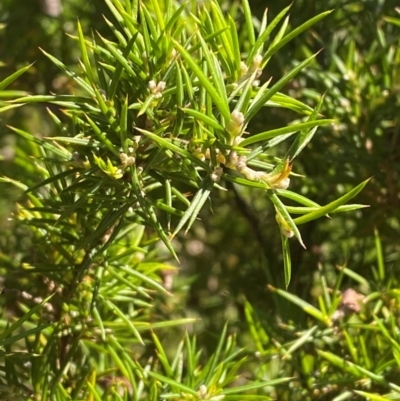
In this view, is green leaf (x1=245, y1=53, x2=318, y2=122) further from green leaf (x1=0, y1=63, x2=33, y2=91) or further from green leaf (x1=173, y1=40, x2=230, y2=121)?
green leaf (x1=0, y1=63, x2=33, y2=91)

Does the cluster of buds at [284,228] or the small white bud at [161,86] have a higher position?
the small white bud at [161,86]

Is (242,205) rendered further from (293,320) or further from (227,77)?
(227,77)

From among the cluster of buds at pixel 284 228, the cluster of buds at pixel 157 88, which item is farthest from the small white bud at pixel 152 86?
the cluster of buds at pixel 284 228

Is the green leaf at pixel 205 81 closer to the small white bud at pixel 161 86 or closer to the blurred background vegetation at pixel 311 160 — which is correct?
the small white bud at pixel 161 86

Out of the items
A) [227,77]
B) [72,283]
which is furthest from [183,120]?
[72,283]

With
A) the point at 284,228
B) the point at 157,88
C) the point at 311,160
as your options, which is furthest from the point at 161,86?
the point at 311,160

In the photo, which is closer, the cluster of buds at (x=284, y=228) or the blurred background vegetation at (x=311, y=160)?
the cluster of buds at (x=284, y=228)
